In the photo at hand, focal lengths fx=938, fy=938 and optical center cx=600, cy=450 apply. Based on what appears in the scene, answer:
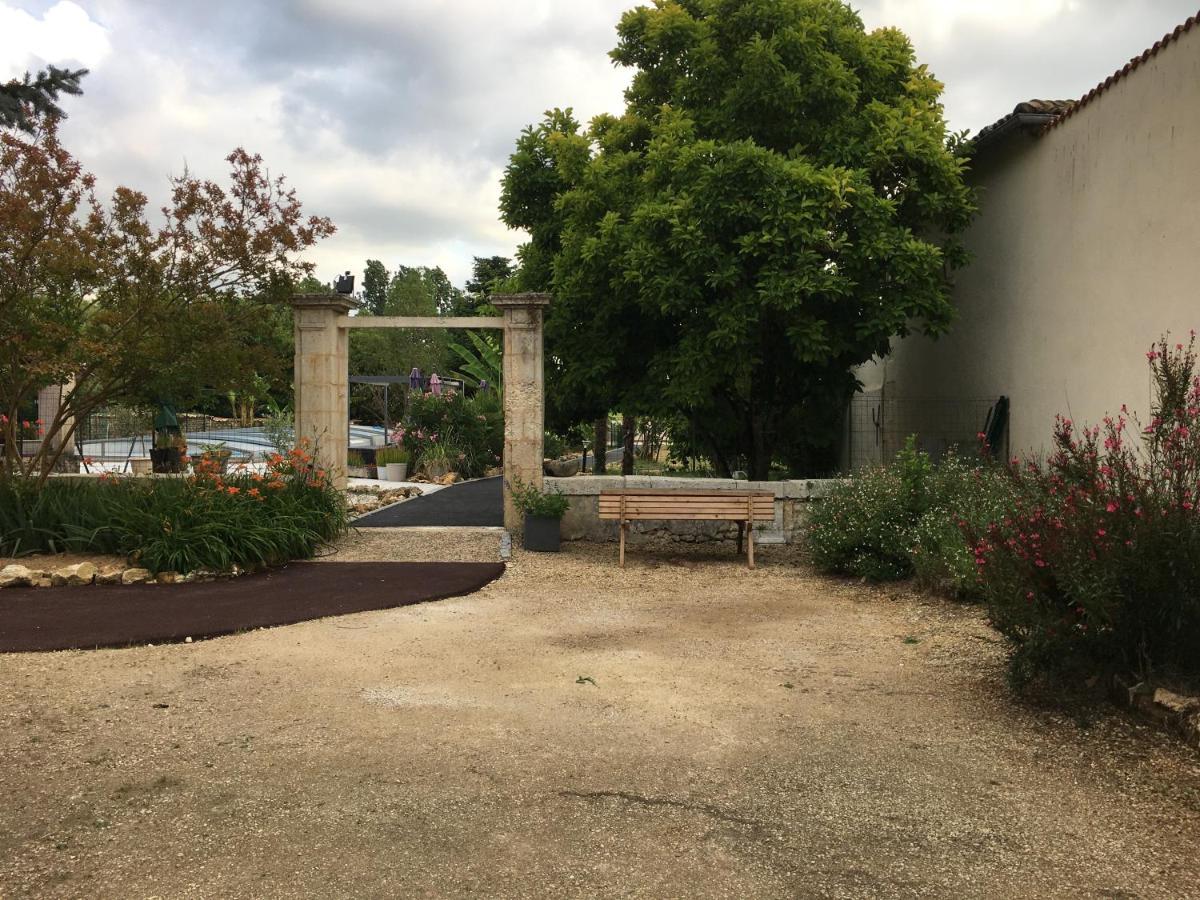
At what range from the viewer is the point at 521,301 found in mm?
11047

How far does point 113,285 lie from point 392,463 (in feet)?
33.4

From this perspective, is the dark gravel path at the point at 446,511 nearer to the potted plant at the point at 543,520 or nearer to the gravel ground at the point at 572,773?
the potted plant at the point at 543,520

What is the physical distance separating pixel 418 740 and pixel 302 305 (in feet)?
26.7

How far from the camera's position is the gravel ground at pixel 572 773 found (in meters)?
3.12

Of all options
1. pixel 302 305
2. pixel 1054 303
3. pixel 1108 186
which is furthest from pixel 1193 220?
pixel 302 305

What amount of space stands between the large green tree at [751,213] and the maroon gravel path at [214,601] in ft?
13.3

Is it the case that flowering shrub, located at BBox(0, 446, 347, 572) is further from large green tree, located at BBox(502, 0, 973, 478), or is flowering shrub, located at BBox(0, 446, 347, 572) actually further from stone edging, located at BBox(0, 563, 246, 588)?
large green tree, located at BBox(502, 0, 973, 478)

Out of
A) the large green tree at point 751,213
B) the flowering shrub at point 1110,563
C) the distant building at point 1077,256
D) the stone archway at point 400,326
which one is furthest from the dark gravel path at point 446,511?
the flowering shrub at point 1110,563

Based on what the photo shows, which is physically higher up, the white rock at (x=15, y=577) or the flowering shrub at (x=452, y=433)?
the flowering shrub at (x=452, y=433)

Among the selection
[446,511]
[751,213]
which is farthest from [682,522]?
[446,511]

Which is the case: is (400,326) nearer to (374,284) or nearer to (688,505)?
(688,505)

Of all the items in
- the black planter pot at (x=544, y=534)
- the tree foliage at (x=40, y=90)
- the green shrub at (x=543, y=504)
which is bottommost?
the black planter pot at (x=544, y=534)

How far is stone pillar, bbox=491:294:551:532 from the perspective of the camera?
1115 centimetres

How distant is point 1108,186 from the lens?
9445 millimetres
